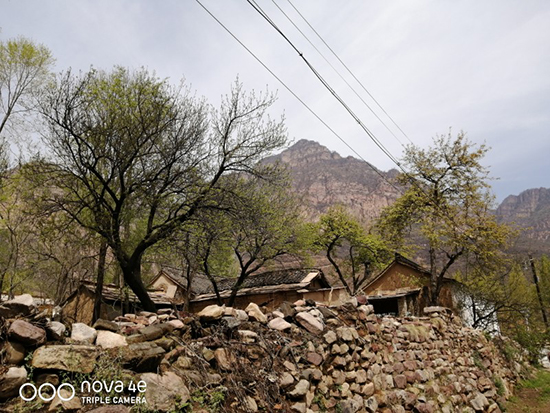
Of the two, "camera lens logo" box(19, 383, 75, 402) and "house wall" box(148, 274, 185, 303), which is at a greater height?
"house wall" box(148, 274, 185, 303)

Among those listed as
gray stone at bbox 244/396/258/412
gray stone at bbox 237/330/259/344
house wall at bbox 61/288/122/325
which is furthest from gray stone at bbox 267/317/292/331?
house wall at bbox 61/288/122/325

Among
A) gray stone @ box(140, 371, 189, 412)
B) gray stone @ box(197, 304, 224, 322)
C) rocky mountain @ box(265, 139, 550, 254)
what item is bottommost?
gray stone @ box(140, 371, 189, 412)

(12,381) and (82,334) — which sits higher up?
(82,334)

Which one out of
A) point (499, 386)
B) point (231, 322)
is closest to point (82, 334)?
point (231, 322)

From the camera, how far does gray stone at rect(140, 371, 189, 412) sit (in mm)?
3297

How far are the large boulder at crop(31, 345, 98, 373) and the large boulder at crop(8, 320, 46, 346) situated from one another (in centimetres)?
10

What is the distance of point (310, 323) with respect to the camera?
18.5 ft

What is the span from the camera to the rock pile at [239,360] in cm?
324

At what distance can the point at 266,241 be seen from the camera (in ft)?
57.1

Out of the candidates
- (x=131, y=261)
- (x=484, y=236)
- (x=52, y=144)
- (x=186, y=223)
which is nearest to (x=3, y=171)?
(x=52, y=144)

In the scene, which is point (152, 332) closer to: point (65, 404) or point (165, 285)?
point (65, 404)

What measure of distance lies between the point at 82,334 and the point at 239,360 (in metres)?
1.84

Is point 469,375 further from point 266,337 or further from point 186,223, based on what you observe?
point 186,223

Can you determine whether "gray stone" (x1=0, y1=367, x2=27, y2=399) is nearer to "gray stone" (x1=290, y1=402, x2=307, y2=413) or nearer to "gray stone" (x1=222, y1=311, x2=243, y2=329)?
"gray stone" (x1=222, y1=311, x2=243, y2=329)
